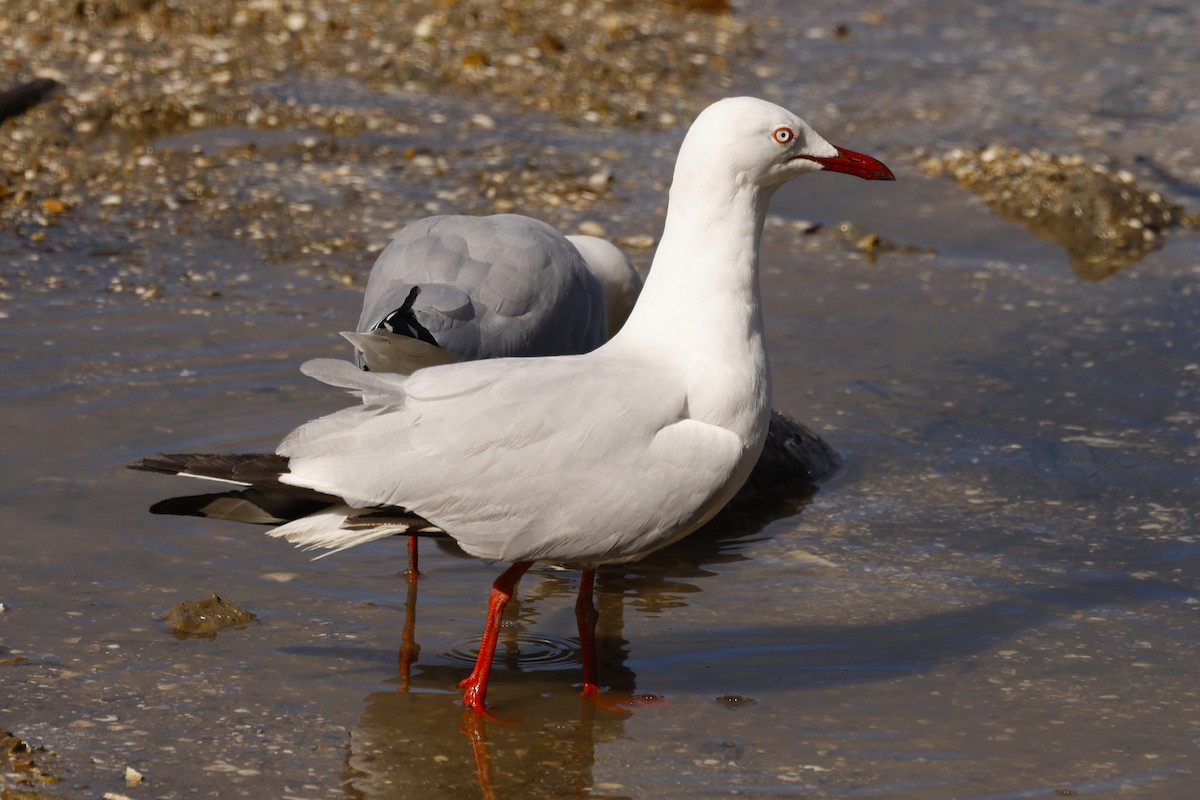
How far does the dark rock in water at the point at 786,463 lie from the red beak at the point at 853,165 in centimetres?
179

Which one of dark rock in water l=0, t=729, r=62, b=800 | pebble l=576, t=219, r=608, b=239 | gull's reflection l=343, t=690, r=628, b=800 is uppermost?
pebble l=576, t=219, r=608, b=239

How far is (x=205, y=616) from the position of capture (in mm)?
4785

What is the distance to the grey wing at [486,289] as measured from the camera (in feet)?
17.4

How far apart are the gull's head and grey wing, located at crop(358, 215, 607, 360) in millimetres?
1221

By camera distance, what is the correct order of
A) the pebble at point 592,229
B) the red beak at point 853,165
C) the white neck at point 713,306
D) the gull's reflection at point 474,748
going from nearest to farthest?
the gull's reflection at point 474,748 → the white neck at point 713,306 → the red beak at point 853,165 → the pebble at point 592,229

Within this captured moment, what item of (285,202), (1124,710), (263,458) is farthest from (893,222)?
(263,458)

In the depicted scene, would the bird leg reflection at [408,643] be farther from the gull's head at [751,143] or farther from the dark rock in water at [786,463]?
the gull's head at [751,143]

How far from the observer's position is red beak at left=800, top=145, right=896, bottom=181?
175 inches

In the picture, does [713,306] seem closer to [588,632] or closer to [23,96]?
[588,632]

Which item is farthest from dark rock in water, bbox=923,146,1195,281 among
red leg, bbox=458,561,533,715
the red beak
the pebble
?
red leg, bbox=458,561,533,715

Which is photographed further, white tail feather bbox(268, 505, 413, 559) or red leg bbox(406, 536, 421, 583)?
red leg bbox(406, 536, 421, 583)

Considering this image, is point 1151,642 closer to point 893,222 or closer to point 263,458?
point 263,458

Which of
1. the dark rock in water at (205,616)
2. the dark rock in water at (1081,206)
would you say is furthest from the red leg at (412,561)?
the dark rock in water at (1081,206)

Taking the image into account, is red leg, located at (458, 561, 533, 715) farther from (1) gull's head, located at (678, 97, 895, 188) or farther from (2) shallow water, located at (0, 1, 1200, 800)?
(1) gull's head, located at (678, 97, 895, 188)
